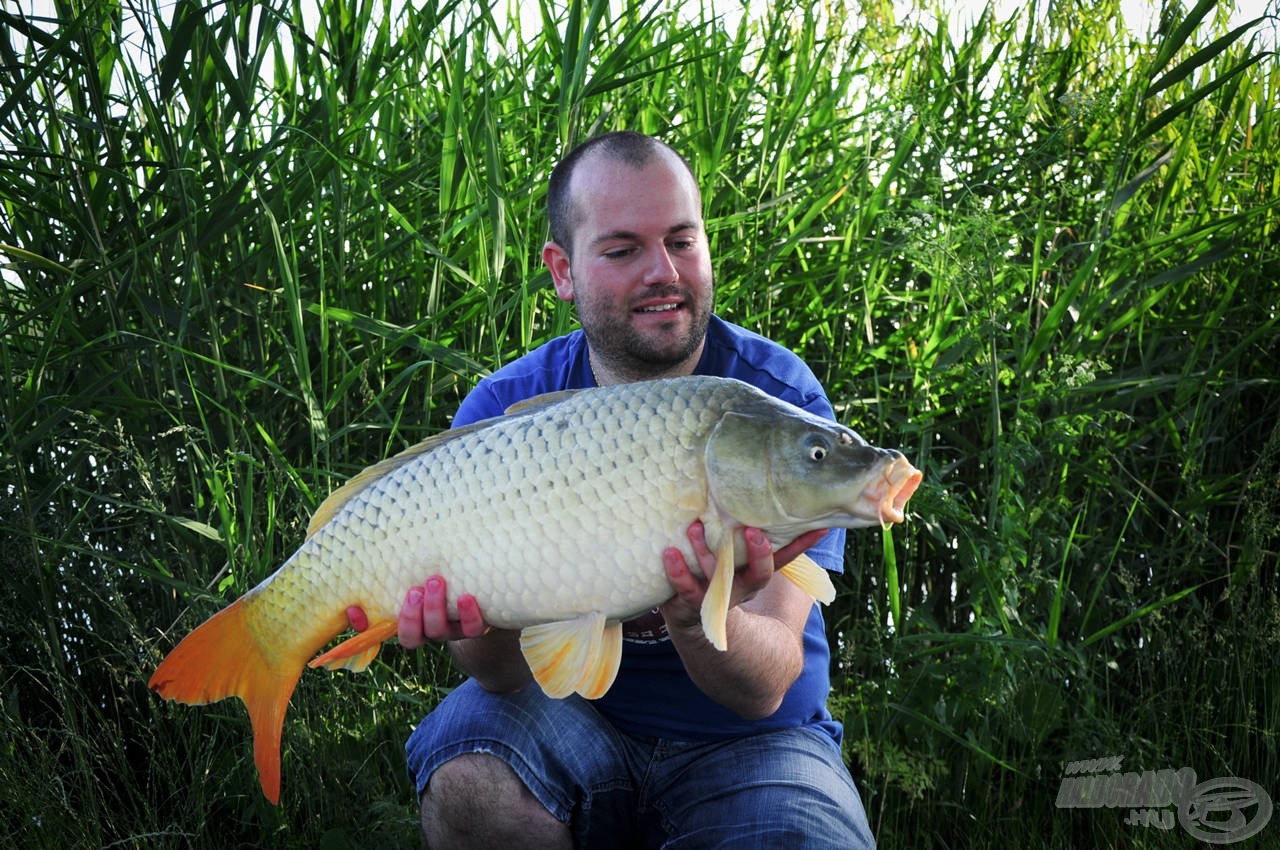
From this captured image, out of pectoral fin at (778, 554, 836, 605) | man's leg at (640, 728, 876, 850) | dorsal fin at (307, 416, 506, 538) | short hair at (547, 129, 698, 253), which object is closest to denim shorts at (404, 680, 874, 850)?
man's leg at (640, 728, 876, 850)

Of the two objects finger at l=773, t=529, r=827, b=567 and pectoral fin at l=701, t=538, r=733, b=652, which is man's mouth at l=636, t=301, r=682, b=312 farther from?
pectoral fin at l=701, t=538, r=733, b=652

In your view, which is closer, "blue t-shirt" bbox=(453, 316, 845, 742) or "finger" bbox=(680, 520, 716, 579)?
"finger" bbox=(680, 520, 716, 579)

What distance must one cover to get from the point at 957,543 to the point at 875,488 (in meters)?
1.10

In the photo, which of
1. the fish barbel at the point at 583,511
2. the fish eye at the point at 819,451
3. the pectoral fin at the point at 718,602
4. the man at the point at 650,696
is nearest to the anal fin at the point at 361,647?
the fish barbel at the point at 583,511

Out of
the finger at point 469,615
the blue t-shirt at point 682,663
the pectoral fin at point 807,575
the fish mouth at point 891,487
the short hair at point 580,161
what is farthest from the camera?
Result: the short hair at point 580,161

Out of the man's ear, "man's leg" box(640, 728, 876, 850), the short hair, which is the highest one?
the short hair

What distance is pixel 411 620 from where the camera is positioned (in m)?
1.33

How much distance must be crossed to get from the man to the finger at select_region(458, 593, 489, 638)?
0.21 m

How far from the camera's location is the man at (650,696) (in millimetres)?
1547

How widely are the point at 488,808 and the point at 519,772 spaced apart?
2.3 inches

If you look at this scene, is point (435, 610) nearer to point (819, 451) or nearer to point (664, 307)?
point (819, 451)

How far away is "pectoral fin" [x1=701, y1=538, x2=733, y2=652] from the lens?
121 centimetres

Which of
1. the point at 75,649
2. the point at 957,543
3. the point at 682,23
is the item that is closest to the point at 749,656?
the point at 957,543

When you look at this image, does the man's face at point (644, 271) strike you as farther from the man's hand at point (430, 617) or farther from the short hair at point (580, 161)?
the man's hand at point (430, 617)
